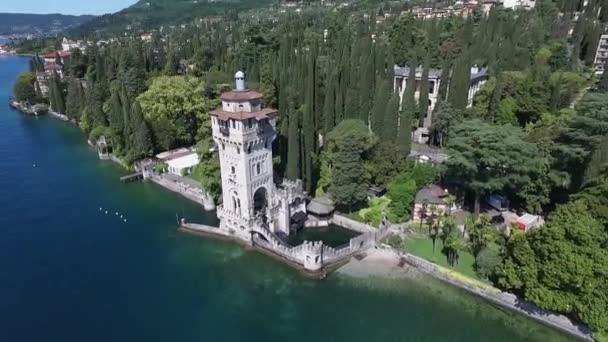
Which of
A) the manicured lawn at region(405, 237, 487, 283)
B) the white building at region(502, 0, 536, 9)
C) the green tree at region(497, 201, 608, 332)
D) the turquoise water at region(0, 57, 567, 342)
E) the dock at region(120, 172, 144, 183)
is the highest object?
the white building at region(502, 0, 536, 9)

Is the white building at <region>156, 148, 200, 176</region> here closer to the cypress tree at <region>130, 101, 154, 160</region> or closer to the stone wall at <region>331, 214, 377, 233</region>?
the cypress tree at <region>130, 101, 154, 160</region>

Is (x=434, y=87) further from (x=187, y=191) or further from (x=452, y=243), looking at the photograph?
(x=187, y=191)

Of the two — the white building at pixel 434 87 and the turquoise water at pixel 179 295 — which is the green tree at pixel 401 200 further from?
the white building at pixel 434 87

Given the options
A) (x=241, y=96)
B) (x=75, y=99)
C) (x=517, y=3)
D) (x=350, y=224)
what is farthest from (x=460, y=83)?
(x=517, y=3)

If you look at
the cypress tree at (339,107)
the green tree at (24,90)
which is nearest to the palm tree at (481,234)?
the cypress tree at (339,107)

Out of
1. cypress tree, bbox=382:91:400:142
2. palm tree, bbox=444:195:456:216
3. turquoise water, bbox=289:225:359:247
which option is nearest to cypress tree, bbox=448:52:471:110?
cypress tree, bbox=382:91:400:142

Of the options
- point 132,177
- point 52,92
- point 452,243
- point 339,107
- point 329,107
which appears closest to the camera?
point 452,243
